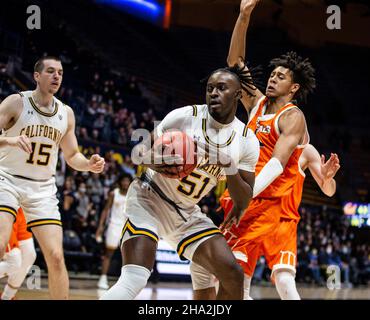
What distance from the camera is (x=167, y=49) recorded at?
2241 cm

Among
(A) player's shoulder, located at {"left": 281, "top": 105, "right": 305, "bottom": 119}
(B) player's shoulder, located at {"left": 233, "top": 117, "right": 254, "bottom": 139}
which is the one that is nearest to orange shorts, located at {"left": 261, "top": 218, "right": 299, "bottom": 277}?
(A) player's shoulder, located at {"left": 281, "top": 105, "right": 305, "bottom": 119}

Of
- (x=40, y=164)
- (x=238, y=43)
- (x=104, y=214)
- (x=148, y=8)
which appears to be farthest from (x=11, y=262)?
(x=148, y=8)

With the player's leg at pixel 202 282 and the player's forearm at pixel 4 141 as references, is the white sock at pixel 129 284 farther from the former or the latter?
the player's forearm at pixel 4 141

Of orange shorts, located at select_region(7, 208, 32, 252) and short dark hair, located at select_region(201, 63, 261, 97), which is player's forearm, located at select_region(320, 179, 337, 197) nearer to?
short dark hair, located at select_region(201, 63, 261, 97)

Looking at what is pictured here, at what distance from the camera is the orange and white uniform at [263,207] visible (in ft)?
14.3

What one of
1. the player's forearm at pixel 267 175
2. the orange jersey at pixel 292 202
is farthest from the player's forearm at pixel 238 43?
the orange jersey at pixel 292 202

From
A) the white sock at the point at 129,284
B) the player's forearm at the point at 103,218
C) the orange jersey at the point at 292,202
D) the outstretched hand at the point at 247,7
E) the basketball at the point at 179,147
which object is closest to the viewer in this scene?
the white sock at the point at 129,284

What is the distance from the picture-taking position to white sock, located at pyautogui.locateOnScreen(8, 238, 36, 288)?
18.4 ft

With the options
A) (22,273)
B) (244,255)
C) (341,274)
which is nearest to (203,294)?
(244,255)

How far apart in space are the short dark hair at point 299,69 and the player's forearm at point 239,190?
147 cm

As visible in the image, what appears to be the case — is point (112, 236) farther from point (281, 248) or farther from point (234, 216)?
point (234, 216)

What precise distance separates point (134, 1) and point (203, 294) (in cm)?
1866

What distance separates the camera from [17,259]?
5723 millimetres
